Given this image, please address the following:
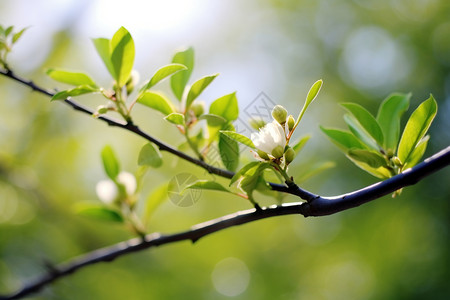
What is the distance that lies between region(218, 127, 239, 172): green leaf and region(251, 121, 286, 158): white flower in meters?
0.08

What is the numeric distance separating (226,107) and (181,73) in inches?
4.8

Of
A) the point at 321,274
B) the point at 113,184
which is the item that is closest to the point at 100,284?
the point at 321,274

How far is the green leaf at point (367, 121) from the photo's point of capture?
553 millimetres

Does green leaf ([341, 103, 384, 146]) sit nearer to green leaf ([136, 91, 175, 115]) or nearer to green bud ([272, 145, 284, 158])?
green bud ([272, 145, 284, 158])

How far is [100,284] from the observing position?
201 centimetres

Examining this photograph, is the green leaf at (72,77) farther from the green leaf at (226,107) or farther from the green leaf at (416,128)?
the green leaf at (416,128)

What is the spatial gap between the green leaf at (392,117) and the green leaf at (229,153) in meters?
0.22

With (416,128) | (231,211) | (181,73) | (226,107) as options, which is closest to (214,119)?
(226,107)

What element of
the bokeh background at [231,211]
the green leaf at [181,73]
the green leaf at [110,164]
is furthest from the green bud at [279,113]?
the bokeh background at [231,211]

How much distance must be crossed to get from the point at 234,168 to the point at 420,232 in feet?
6.35

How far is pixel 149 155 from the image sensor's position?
0.54 m

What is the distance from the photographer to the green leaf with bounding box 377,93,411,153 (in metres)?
0.57

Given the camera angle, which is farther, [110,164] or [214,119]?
[110,164]

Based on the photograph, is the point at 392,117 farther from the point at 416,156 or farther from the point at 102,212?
the point at 102,212
